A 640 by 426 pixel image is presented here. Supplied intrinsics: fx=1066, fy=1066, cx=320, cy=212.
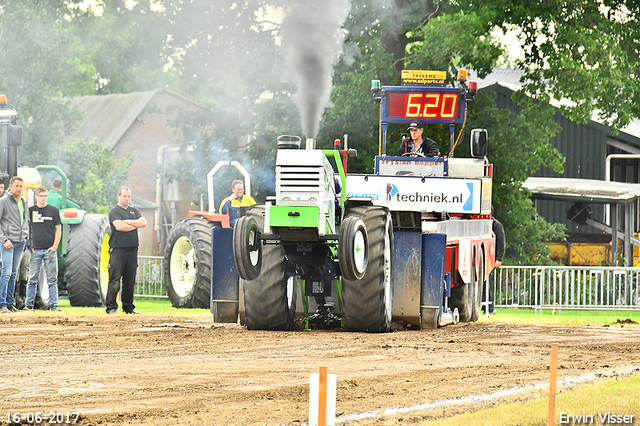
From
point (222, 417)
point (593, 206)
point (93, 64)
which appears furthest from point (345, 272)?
point (93, 64)

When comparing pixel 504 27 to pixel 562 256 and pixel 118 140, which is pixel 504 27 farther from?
pixel 118 140

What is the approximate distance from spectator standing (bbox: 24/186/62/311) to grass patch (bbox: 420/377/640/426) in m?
9.86

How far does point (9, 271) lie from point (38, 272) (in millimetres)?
798

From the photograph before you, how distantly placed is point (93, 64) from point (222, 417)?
57.9 metres

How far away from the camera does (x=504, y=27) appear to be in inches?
976

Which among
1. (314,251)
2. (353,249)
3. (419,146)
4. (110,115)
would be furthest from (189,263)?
(110,115)

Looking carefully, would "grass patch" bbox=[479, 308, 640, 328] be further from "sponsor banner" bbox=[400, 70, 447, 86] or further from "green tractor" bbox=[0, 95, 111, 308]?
"green tractor" bbox=[0, 95, 111, 308]

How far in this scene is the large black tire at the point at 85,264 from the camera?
1692cm

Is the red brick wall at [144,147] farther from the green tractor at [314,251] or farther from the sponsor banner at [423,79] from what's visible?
the green tractor at [314,251]

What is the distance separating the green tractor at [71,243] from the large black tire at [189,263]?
114 cm

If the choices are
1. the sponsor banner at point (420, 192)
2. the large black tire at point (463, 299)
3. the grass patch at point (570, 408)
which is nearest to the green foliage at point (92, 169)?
the sponsor banner at point (420, 192)

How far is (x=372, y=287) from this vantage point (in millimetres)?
12273

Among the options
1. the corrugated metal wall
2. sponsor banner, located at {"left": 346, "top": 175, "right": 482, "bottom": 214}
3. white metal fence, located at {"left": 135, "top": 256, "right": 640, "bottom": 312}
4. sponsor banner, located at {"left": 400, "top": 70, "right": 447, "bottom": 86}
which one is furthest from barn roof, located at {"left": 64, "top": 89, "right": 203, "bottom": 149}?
sponsor banner, located at {"left": 346, "top": 175, "right": 482, "bottom": 214}

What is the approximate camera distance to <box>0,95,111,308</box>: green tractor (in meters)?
16.5
